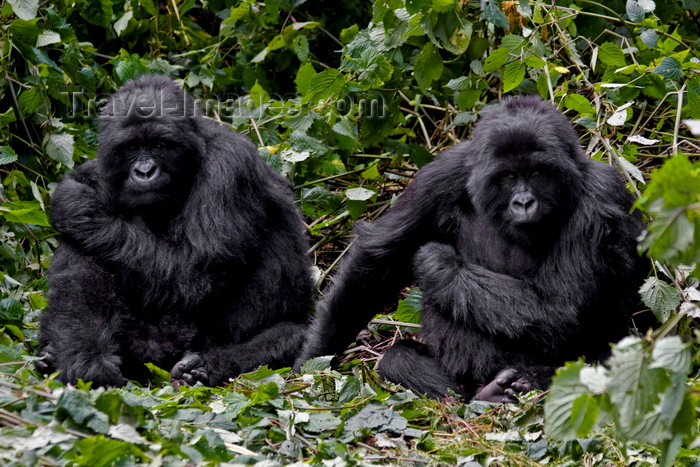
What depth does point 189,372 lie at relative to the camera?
5641 millimetres

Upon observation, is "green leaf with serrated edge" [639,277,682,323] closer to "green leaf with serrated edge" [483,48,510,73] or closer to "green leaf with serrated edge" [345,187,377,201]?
"green leaf with serrated edge" [483,48,510,73]

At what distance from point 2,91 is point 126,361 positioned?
2.42 meters

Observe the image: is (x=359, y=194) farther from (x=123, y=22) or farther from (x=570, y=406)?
(x=570, y=406)

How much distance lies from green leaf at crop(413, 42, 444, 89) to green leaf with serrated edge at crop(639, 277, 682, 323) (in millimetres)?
1903

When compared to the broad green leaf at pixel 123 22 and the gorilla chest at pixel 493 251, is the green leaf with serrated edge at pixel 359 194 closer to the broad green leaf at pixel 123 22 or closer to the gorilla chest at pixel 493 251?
the gorilla chest at pixel 493 251

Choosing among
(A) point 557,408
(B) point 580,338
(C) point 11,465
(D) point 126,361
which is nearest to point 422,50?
(B) point 580,338

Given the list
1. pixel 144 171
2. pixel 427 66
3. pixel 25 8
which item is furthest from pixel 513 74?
pixel 25 8

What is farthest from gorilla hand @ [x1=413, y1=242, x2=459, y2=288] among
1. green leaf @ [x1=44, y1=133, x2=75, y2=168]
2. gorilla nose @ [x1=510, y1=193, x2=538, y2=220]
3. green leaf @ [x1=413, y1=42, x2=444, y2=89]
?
green leaf @ [x1=44, y1=133, x2=75, y2=168]

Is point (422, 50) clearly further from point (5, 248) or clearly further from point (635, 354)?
point (635, 354)

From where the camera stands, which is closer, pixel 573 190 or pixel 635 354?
pixel 635 354

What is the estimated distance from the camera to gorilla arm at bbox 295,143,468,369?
5.60 m

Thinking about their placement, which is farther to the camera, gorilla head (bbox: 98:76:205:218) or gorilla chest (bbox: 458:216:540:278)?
gorilla head (bbox: 98:76:205:218)

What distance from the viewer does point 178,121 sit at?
19.2 feet

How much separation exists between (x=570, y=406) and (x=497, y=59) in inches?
123
